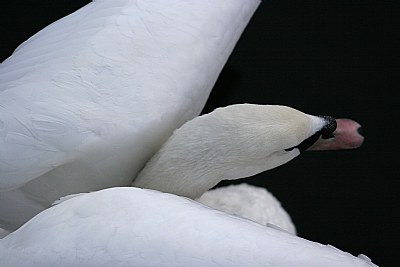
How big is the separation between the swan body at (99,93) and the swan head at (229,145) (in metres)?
0.03

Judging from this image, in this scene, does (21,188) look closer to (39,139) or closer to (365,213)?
(39,139)

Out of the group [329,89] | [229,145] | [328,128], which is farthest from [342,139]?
[329,89]

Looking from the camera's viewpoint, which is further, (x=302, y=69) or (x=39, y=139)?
(x=302, y=69)

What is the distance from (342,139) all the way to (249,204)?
26cm

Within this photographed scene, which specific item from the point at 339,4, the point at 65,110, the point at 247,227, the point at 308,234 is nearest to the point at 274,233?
the point at 247,227

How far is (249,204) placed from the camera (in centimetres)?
120

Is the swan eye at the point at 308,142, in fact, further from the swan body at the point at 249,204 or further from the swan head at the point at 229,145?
the swan body at the point at 249,204

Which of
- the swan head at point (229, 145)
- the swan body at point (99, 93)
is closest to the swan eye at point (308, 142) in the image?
the swan head at point (229, 145)

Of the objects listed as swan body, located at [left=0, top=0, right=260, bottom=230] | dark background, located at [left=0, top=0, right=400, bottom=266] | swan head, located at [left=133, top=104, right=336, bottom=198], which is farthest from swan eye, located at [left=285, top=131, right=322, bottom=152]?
dark background, located at [left=0, top=0, right=400, bottom=266]

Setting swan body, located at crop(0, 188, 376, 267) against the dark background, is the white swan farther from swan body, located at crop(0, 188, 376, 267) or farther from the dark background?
the dark background

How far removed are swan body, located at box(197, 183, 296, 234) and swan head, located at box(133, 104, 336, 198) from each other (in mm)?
190

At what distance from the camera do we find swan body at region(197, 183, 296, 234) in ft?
3.83

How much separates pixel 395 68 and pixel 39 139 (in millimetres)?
910

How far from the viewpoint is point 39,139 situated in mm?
832
